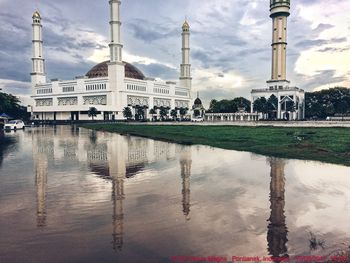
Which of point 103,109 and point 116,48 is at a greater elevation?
point 116,48

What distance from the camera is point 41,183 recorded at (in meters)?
10.9

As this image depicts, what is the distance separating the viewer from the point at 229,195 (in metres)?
9.37

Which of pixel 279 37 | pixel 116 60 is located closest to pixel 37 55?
pixel 116 60

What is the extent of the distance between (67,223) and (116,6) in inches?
4217

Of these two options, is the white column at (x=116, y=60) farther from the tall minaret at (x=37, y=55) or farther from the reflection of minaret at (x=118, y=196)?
the reflection of minaret at (x=118, y=196)

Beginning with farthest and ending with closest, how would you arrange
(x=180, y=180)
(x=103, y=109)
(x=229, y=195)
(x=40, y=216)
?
(x=103, y=109) < (x=180, y=180) < (x=229, y=195) < (x=40, y=216)

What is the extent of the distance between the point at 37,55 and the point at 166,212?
13121 cm

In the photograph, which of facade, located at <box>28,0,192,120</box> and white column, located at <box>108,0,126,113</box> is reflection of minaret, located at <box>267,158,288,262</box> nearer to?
facade, located at <box>28,0,192,120</box>

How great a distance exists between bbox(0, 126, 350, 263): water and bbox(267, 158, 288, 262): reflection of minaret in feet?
0.07

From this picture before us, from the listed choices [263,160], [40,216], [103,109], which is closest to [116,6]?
[103,109]

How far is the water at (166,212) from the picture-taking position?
5504 mm

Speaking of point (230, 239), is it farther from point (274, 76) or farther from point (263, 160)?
point (274, 76)

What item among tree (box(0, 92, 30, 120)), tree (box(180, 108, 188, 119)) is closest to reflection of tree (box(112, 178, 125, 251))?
tree (box(0, 92, 30, 120))

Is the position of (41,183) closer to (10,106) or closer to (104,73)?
(10,106)
